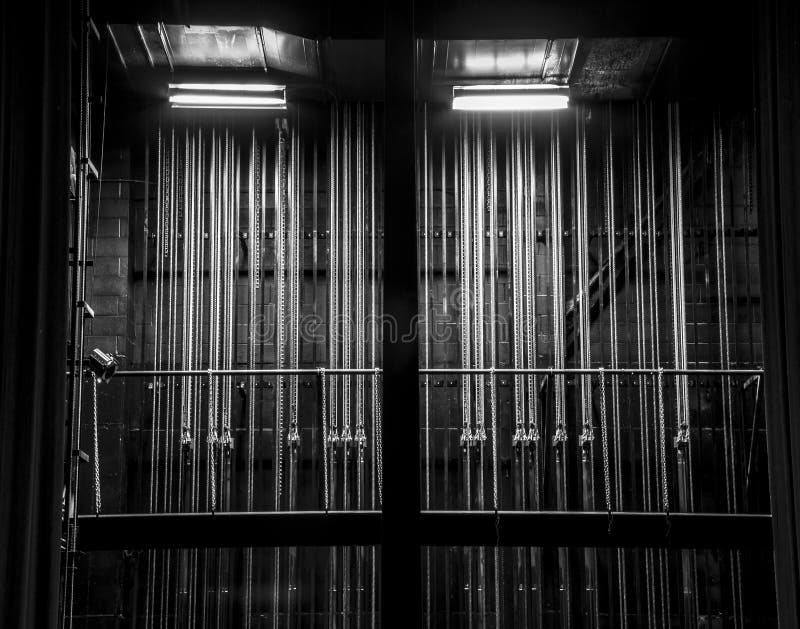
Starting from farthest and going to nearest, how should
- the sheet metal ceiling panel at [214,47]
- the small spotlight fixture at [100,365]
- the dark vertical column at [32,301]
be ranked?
1. the sheet metal ceiling panel at [214,47]
2. the small spotlight fixture at [100,365]
3. the dark vertical column at [32,301]

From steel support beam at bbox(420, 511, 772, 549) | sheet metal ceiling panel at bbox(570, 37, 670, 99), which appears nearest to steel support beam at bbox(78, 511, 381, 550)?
steel support beam at bbox(420, 511, 772, 549)

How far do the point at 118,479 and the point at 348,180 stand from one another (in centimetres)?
282

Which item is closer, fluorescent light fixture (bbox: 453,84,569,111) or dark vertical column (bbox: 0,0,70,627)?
dark vertical column (bbox: 0,0,70,627)

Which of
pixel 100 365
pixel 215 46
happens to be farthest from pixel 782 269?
pixel 215 46

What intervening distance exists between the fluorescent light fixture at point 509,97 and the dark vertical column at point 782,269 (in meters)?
2.05

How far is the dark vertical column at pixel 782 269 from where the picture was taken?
4.13 m

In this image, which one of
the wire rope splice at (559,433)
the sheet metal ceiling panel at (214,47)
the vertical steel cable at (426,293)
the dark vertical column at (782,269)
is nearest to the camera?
the dark vertical column at (782,269)

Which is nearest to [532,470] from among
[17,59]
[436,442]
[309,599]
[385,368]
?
[436,442]

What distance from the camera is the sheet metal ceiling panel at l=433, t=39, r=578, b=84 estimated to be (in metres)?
5.97

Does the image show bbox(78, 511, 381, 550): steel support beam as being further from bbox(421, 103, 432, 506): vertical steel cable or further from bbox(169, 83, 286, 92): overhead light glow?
bbox(169, 83, 286, 92): overhead light glow

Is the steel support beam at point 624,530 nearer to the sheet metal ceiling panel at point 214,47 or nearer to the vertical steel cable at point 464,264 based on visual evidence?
the vertical steel cable at point 464,264

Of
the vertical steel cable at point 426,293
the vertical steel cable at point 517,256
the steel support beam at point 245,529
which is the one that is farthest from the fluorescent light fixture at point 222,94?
the steel support beam at point 245,529

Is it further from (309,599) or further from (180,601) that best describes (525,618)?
(180,601)

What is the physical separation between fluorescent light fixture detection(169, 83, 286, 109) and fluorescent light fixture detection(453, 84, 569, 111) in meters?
1.30
